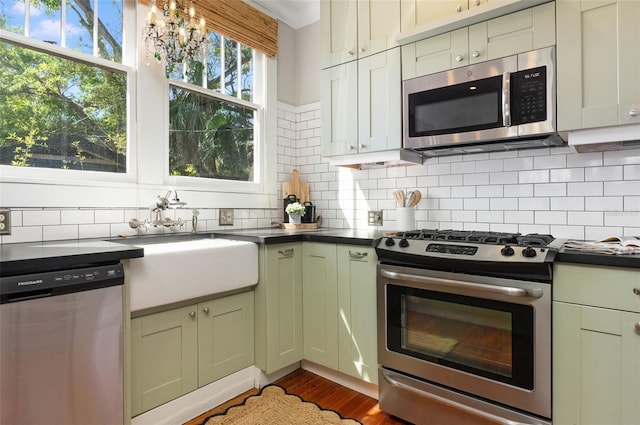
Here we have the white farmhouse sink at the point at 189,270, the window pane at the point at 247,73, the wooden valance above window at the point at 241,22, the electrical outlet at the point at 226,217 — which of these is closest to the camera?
the white farmhouse sink at the point at 189,270

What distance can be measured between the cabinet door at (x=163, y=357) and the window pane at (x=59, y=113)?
1.02m

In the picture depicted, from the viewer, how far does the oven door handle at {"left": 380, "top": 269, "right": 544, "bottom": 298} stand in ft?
5.24

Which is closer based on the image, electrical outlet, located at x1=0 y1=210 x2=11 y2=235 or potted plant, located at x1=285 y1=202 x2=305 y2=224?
electrical outlet, located at x1=0 y1=210 x2=11 y2=235

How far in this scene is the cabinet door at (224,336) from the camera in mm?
2035

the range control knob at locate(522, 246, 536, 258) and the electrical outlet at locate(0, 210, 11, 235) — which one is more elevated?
the electrical outlet at locate(0, 210, 11, 235)

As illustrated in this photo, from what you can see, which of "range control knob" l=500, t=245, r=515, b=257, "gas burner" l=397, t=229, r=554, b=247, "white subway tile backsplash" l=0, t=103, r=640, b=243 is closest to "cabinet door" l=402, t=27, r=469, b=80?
"white subway tile backsplash" l=0, t=103, r=640, b=243

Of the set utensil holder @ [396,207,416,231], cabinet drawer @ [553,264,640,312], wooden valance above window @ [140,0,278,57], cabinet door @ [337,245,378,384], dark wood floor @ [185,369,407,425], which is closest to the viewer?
cabinet drawer @ [553,264,640,312]

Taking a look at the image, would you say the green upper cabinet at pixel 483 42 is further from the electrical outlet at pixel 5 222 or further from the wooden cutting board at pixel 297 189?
the electrical outlet at pixel 5 222

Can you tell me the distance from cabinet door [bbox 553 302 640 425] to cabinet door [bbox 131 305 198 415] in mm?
1741

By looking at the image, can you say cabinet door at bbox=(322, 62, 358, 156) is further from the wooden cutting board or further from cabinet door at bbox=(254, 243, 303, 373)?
cabinet door at bbox=(254, 243, 303, 373)

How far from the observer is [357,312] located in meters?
2.21

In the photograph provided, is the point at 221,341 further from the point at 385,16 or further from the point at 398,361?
the point at 385,16

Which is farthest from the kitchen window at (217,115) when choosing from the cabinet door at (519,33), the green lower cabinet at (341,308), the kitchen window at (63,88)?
the cabinet door at (519,33)

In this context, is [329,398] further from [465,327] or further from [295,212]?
[295,212]
